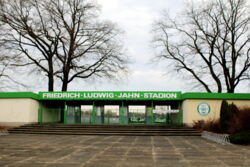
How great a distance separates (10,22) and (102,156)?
2782 centimetres

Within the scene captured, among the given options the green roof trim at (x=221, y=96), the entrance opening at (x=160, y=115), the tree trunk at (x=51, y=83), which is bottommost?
the entrance opening at (x=160, y=115)

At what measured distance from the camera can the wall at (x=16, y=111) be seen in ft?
101

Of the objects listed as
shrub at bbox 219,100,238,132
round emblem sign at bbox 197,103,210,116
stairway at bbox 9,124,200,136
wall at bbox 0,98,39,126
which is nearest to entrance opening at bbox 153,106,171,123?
stairway at bbox 9,124,200,136

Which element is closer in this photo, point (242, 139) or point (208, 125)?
point (242, 139)

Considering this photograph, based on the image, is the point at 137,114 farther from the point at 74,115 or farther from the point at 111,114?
the point at 74,115

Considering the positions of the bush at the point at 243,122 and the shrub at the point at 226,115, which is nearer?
the bush at the point at 243,122

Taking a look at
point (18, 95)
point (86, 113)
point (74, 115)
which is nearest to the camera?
point (18, 95)

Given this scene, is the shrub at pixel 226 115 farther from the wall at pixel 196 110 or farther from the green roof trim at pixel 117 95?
the green roof trim at pixel 117 95

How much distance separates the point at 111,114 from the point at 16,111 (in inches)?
361

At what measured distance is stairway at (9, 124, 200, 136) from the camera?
26.5 metres

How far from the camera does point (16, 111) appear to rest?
30859mm

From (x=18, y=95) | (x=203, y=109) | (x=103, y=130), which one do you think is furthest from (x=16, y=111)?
(x=203, y=109)

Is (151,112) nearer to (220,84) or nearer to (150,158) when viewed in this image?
(220,84)

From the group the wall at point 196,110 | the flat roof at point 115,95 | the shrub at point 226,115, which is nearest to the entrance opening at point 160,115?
the flat roof at point 115,95
